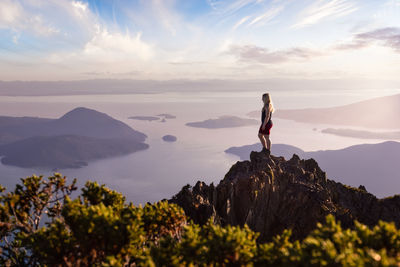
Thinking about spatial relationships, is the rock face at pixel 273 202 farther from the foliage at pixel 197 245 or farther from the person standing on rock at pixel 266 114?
the foliage at pixel 197 245

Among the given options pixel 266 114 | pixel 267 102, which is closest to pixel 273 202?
pixel 266 114

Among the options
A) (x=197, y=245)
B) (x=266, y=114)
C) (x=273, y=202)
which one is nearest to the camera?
(x=197, y=245)

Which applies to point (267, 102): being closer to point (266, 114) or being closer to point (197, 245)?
point (266, 114)

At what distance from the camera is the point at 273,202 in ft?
92.5

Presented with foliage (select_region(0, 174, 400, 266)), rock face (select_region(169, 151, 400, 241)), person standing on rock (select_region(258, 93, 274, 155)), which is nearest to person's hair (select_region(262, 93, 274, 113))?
person standing on rock (select_region(258, 93, 274, 155))

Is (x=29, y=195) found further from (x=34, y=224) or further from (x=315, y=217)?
(x=315, y=217)

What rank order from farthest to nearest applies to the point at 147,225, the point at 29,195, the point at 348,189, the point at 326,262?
the point at 348,189
the point at 29,195
the point at 147,225
the point at 326,262

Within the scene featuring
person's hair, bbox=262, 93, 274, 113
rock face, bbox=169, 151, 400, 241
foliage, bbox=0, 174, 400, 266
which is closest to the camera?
foliage, bbox=0, 174, 400, 266

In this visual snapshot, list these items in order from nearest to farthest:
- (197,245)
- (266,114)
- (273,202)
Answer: (197,245) → (266,114) → (273,202)

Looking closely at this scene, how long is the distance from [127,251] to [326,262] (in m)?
7.15

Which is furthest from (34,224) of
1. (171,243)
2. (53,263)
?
(171,243)

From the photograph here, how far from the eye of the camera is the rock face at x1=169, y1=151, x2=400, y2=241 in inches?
1030

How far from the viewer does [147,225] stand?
1355 centimetres

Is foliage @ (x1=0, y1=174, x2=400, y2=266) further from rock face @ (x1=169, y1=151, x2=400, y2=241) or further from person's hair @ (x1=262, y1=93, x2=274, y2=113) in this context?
person's hair @ (x1=262, y1=93, x2=274, y2=113)
